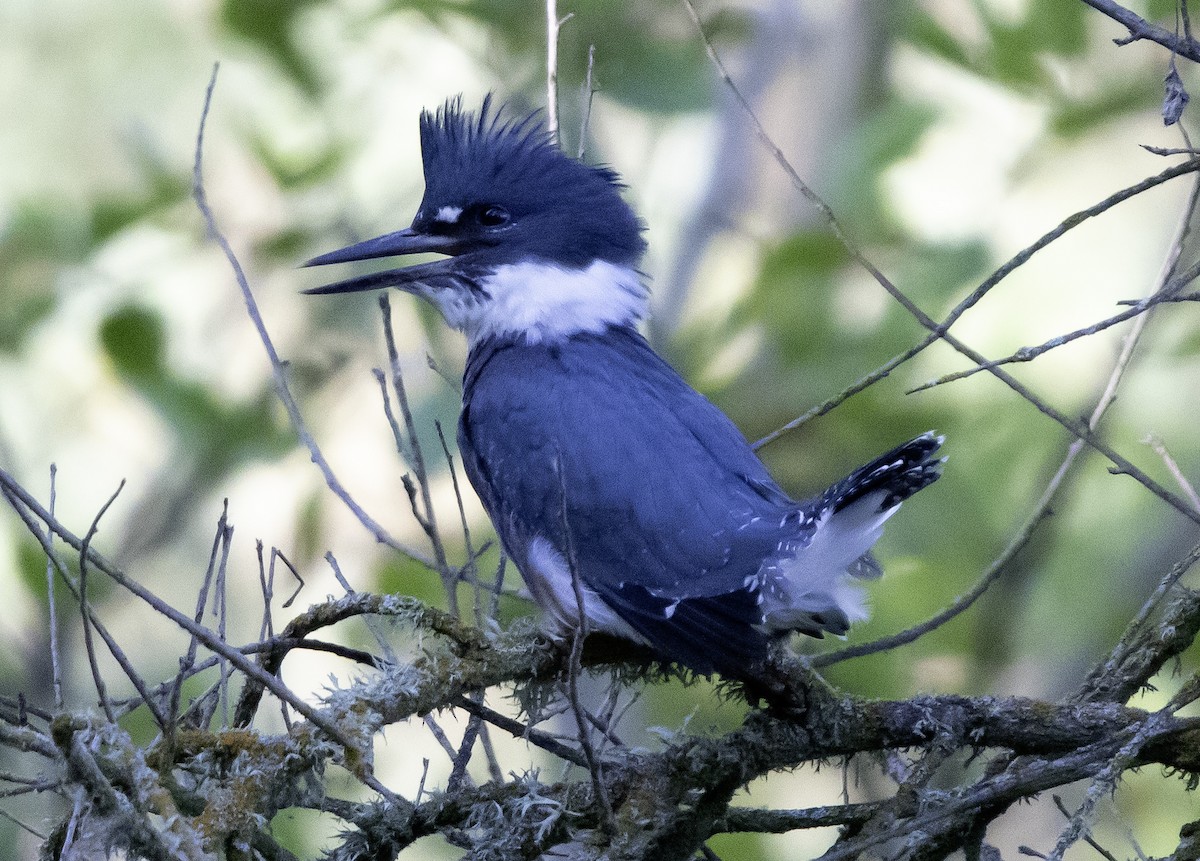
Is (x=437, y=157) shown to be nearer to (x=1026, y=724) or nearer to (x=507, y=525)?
(x=507, y=525)

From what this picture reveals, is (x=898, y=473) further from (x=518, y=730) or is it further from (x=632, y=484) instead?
(x=518, y=730)

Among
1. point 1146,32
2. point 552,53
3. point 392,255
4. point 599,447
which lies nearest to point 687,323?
point 392,255

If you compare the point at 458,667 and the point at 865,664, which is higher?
the point at 865,664

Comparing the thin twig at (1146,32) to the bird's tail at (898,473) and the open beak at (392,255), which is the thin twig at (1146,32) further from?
the open beak at (392,255)

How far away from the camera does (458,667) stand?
1826 mm

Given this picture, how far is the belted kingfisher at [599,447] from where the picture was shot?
81.4 inches

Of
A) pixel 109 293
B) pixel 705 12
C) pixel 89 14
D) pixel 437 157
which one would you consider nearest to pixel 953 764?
pixel 437 157

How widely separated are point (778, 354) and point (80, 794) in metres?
2.90

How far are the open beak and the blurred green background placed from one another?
0.64m

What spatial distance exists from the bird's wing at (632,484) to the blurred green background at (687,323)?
797 millimetres

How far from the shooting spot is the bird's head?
286cm

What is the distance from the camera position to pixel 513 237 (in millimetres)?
2914

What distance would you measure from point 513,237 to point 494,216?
2.7 inches

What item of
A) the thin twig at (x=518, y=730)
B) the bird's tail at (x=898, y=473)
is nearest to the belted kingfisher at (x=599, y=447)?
the bird's tail at (x=898, y=473)
